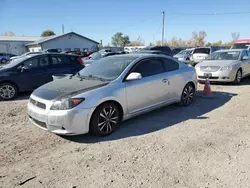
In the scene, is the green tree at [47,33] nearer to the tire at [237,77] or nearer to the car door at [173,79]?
the tire at [237,77]

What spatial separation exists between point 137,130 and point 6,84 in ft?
17.2

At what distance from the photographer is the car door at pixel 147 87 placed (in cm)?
458

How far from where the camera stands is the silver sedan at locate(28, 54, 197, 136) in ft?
12.5

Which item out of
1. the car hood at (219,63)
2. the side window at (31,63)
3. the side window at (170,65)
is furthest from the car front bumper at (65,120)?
the car hood at (219,63)

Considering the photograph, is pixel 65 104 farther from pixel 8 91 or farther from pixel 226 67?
pixel 226 67

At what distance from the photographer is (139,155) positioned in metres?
3.49

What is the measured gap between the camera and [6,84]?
292 inches

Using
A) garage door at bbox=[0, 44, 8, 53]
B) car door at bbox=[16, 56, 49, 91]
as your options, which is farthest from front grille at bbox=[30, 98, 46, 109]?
garage door at bbox=[0, 44, 8, 53]

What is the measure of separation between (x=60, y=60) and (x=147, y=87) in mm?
4829

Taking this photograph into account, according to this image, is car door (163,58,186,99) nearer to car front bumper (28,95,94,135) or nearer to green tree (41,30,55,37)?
car front bumper (28,95,94,135)

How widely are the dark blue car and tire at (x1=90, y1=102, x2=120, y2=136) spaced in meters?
4.65

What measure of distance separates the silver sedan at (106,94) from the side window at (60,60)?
138 inches

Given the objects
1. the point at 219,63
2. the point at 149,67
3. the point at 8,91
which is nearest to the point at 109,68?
the point at 149,67

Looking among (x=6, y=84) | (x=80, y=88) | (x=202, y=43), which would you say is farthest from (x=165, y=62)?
(x=202, y=43)
